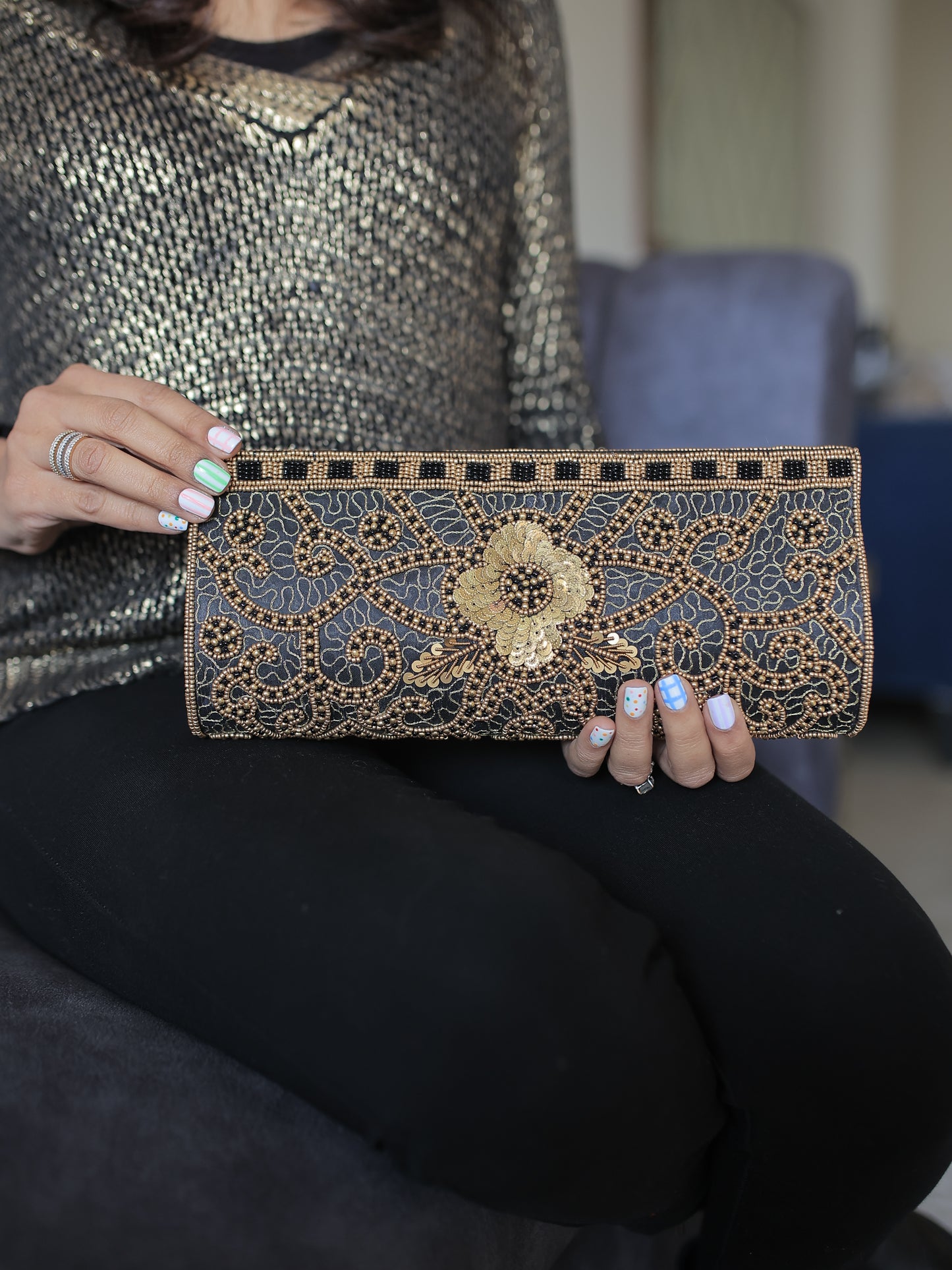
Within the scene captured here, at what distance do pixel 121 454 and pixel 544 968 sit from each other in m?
0.35

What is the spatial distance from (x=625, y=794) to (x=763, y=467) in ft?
0.68

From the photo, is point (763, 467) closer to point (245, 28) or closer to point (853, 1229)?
point (853, 1229)

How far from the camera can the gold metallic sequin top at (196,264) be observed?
0.69 meters

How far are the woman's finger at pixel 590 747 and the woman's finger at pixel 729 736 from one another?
0.06m

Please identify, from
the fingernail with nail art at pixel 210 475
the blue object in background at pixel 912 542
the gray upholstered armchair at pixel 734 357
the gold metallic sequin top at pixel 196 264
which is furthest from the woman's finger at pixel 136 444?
the blue object in background at pixel 912 542

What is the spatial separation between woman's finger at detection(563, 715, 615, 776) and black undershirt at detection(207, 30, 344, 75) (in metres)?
0.54

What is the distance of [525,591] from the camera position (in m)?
0.56

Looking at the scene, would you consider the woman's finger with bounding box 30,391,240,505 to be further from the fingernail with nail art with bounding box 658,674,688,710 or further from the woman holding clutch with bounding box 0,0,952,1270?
the fingernail with nail art with bounding box 658,674,688,710

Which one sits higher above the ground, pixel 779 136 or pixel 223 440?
pixel 779 136

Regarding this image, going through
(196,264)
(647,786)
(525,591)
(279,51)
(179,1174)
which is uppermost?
(279,51)

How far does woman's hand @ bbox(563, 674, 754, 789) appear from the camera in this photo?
55 centimetres

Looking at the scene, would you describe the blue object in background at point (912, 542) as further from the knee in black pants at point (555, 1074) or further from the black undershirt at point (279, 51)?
the knee in black pants at point (555, 1074)

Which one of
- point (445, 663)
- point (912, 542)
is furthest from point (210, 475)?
point (912, 542)

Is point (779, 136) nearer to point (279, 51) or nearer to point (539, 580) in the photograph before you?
point (279, 51)
